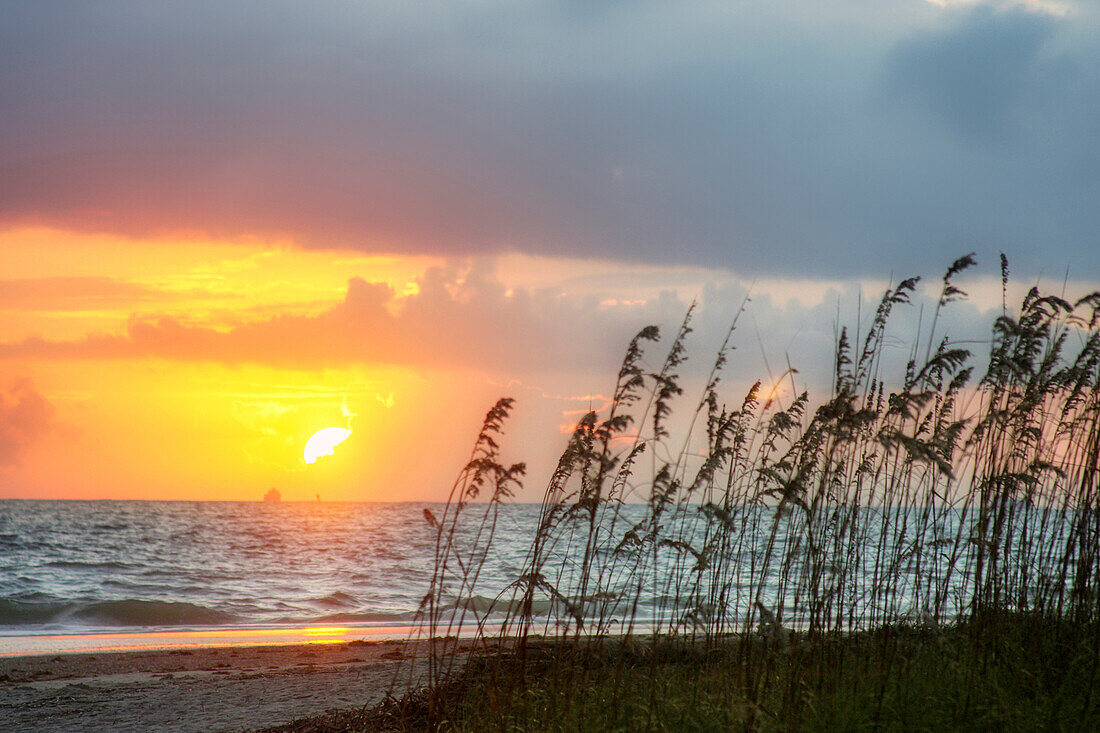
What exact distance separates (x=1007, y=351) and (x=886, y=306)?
0.92 m

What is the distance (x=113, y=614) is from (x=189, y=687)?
379 inches

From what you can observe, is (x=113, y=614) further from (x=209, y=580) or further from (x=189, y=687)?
(x=189, y=687)

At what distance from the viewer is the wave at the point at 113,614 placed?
619 inches

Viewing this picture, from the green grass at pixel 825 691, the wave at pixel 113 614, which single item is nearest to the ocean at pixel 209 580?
the wave at pixel 113 614

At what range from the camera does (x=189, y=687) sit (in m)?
8.09

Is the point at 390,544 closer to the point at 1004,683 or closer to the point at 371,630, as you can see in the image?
the point at 371,630

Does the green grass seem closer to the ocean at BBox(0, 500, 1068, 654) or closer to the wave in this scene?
the ocean at BBox(0, 500, 1068, 654)

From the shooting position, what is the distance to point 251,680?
330 inches

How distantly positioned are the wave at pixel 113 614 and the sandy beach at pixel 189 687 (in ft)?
18.1

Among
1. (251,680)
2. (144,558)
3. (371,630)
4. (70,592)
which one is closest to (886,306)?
(251,680)

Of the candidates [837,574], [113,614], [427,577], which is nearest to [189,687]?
[837,574]

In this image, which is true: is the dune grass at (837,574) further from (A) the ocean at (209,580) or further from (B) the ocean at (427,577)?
(A) the ocean at (209,580)

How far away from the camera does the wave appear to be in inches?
619

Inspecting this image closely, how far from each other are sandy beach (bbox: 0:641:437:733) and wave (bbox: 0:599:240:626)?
551 centimetres
